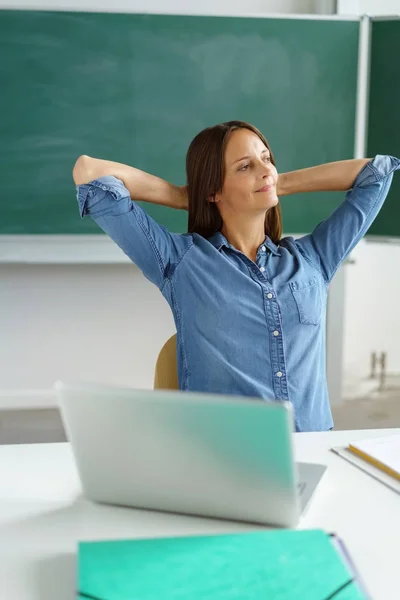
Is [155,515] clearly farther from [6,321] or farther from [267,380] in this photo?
[6,321]

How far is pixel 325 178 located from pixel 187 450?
1.16 meters

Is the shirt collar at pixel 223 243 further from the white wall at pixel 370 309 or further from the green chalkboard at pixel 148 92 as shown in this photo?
the white wall at pixel 370 309

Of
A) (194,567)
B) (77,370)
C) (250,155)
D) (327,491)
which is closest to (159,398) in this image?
(194,567)

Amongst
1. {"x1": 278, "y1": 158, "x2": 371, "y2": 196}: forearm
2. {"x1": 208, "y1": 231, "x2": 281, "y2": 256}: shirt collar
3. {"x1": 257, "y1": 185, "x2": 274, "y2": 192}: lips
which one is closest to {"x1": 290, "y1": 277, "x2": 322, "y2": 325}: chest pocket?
{"x1": 208, "y1": 231, "x2": 281, "y2": 256}: shirt collar

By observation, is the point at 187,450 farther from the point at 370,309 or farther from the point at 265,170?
the point at 370,309

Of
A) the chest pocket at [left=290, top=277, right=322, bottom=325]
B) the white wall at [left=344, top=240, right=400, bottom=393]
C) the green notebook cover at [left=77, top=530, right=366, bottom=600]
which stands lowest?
the green notebook cover at [left=77, top=530, right=366, bottom=600]

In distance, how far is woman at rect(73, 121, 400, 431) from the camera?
5.02 feet

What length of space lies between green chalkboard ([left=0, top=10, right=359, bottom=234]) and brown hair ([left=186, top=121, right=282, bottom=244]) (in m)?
1.48

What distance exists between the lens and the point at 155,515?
0.94 meters

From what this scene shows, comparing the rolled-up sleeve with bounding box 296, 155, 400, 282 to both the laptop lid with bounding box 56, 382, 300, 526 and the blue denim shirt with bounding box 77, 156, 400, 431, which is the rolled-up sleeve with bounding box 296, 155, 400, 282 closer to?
the blue denim shirt with bounding box 77, 156, 400, 431

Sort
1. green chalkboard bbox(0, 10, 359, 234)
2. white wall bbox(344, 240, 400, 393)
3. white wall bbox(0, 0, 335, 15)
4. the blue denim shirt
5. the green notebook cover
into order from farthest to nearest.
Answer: white wall bbox(344, 240, 400, 393), white wall bbox(0, 0, 335, 15), green chalkboard bbox(0, 10, 359, 234), the blue denim shirt, the green notebook cover

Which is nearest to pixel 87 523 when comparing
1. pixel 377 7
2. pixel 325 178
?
pixel 325 178

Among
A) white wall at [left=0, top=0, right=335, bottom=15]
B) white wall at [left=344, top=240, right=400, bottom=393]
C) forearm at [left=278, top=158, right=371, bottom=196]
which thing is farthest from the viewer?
white wall at [left=344, top=240, right=400, bottom=393]

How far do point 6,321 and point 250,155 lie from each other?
223 cm
